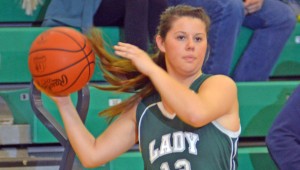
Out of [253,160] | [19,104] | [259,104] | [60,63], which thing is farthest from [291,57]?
[60,63]

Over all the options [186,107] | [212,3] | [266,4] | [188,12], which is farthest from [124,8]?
[186,107]

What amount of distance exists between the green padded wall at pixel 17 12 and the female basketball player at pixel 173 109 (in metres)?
1.46

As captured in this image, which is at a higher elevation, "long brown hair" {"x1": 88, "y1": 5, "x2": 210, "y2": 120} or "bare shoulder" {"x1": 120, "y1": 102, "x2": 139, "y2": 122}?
"long brown hair" {"x1": 88, "y1": 5, "x2": 210, "y2": 120}

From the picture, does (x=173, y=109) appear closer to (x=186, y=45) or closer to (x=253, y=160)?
(x=186, y=45)

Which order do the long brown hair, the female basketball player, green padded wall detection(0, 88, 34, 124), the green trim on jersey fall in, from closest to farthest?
the female basketball player → the green trim on jersey → the long brown hair → green padded wall detection(0, 88, 34, 124)

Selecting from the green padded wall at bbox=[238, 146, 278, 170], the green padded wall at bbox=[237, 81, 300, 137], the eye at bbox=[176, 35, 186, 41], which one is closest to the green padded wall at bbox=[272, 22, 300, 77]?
the green padded wall at bbox=[237, 81, 300, 137]

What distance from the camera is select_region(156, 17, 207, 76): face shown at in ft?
5.88

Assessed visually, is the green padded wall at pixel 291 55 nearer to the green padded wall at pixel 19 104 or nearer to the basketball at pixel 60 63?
the green padded wall at pixel 19 104

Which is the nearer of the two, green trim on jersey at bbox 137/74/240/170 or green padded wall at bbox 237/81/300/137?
green trim on jersey at bbox 137/74/240/170

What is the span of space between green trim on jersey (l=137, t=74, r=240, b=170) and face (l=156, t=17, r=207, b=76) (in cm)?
8

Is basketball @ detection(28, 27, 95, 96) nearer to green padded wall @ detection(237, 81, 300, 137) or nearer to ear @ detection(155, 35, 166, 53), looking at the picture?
ear @ detection(155, 35, 166, 53)

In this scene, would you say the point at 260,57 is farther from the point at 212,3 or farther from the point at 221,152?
the point at 221,152

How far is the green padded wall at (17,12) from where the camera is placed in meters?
3.34

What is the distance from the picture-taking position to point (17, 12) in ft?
11.1
